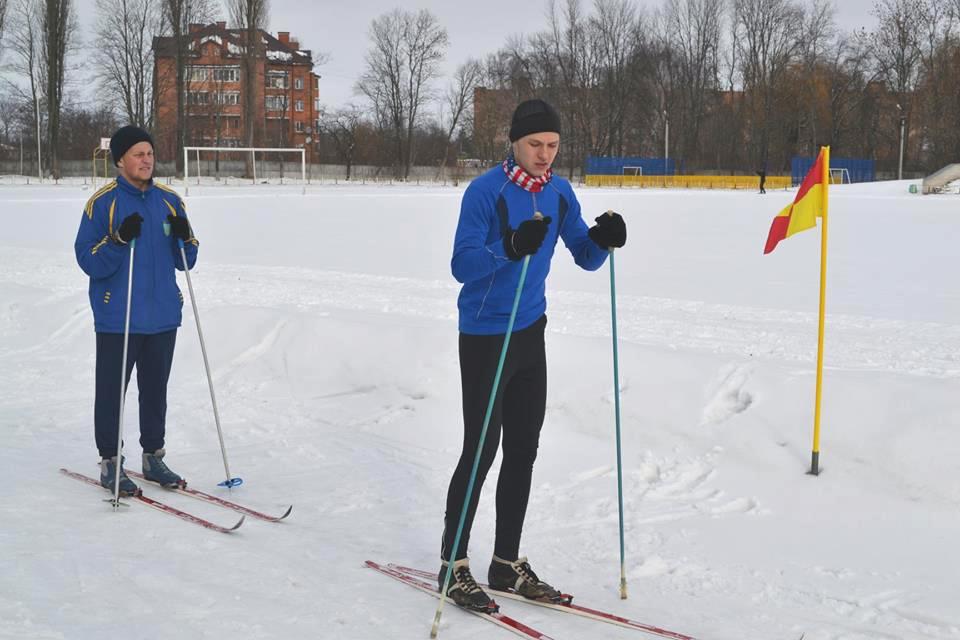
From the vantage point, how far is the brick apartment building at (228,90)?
61.8m

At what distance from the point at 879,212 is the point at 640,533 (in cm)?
2330

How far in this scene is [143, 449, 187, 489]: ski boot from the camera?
511 cm

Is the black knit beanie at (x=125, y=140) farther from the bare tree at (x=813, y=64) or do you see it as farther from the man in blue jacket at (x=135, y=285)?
the bare tree at (x=813, y=64)

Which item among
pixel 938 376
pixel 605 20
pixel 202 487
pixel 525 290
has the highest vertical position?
pixel 605 20

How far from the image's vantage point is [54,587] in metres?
3.65

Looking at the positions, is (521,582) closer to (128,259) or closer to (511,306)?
(511,306)

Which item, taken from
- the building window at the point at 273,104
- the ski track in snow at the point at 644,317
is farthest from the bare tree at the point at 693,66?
the ski track in snow at the point at 644,317

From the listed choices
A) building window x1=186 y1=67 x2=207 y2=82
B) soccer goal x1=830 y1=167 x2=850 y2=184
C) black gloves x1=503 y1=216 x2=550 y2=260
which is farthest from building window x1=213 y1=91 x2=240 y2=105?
black gloves x1=503 y1=216 x2=550 y2=260

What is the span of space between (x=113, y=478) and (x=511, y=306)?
259 cm

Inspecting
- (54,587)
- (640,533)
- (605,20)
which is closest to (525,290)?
(640,533)

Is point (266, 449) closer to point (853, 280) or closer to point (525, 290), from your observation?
point (525, 290)

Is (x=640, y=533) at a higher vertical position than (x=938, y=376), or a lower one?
lower

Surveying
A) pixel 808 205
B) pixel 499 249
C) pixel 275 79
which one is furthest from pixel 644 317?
pixel 275 79

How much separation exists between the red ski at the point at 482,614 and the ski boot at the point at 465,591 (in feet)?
0.08
